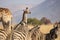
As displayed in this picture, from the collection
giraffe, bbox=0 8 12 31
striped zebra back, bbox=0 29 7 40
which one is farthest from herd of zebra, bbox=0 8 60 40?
giraffe, bbox=0 8 12 31

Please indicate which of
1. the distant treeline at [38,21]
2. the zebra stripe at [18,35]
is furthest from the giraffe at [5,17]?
the zebra stripe at [18,35]

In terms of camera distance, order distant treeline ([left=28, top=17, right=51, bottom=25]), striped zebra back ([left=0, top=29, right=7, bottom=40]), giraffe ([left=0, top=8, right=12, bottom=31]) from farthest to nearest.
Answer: distant treeline ([left=28, top=17, right=51, bottom=25]) → giraffe ([left=0, top=8, right=12, bottom=31]) → striped zebra back ([left=0, top=29, right=7, bottom=40])

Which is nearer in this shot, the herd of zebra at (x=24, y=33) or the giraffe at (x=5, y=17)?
the herd of zebra at (x=24, y=33)

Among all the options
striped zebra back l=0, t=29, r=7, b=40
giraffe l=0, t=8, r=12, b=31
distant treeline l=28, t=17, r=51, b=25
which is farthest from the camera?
distant treeline l=28, t=17, r=51, b=25

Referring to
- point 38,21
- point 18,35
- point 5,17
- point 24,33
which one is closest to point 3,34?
point 18,35

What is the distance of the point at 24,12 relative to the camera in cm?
819

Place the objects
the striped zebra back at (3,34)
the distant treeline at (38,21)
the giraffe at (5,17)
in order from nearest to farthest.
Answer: the striped zebra back at (3,34), the giraffe at (5,17), the distant treeline at (38,21)

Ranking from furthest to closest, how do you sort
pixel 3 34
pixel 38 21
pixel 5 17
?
pixel 38 21 < pixel 5 17 < pixel 3 34

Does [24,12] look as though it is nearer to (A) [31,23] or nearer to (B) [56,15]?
(A) [31,23]

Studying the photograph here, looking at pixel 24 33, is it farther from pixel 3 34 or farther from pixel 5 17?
pixel 5 17

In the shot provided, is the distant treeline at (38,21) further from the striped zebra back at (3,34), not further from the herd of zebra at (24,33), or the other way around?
the striped zebra back at (3,34)

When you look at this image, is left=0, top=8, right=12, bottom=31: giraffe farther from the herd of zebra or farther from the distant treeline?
the distant treeline

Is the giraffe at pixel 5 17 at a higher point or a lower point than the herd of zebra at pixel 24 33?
higher

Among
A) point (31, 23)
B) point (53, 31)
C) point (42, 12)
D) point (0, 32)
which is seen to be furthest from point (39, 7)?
point (0, 32)
